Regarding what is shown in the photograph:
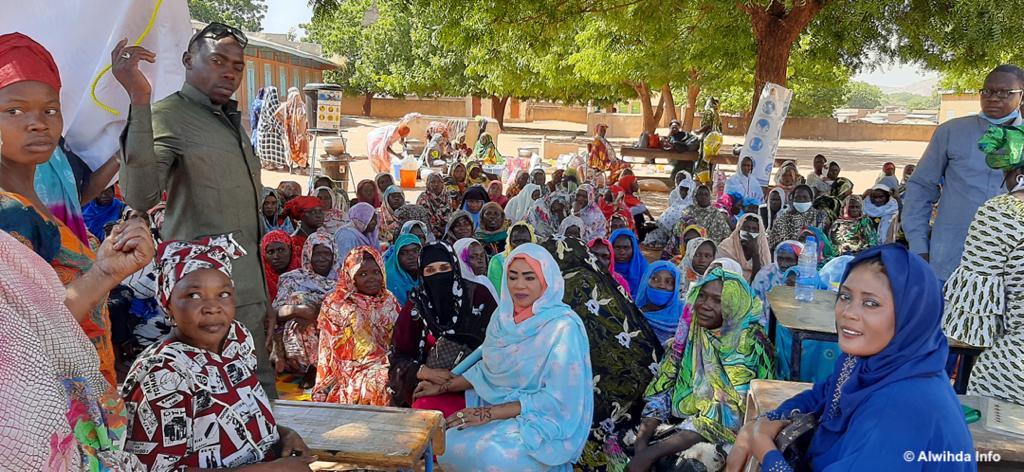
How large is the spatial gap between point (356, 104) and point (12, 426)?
4073 cm

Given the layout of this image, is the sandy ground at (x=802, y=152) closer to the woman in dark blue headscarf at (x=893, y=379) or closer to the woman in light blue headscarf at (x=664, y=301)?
the woman in light blue headscarf at (x=664, y=301)

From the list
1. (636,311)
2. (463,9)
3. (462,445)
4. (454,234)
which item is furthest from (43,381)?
(463,9)

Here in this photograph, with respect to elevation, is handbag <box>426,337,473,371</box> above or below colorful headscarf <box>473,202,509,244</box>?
below

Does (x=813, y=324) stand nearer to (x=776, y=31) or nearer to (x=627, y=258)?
(x=627, y=258)

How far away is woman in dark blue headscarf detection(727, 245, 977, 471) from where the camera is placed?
192cm

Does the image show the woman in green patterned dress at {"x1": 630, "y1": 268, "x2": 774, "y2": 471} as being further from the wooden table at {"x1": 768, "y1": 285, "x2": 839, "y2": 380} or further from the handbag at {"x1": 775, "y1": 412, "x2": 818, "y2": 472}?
the handbag at {"x1": 775, "y1": 412, "x2": 818, "y2": 472}

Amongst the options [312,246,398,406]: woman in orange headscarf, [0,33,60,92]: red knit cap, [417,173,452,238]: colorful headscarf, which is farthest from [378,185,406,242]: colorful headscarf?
[0,33,60,92]: red knit cap

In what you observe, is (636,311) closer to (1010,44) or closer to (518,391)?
(518,391)

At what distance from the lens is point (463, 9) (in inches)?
305

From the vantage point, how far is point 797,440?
7.65ft

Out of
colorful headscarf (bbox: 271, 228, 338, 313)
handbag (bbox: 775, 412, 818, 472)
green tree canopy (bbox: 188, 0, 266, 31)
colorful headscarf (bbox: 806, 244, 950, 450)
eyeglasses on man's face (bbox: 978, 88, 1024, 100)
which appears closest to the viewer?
colorful headscarf (bbox: 806, 244, 950, 450)

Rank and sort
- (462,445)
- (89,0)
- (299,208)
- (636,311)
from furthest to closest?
(299,208) → (636,311) → (462,445) → (89,0)

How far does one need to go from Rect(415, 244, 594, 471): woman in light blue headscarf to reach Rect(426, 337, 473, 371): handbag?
49cm

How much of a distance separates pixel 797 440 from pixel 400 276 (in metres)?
3.68
